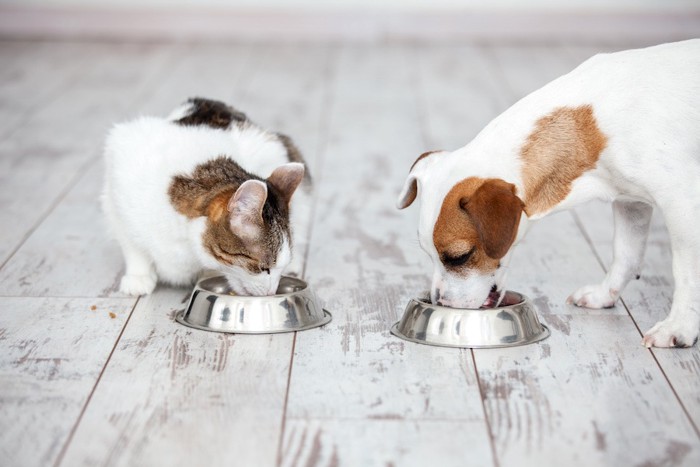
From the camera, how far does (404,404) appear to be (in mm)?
2289

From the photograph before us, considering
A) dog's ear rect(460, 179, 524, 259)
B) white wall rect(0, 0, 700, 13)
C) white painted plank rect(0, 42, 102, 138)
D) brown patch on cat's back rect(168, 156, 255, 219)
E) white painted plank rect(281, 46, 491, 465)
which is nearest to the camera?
white painted plank rect(281, 46, 491, 465)

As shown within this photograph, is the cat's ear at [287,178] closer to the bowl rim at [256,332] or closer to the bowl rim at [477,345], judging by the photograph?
the bowl rim at [256,332]

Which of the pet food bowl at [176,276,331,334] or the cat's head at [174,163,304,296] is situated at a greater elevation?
the cat's head at [174,163,304,296]

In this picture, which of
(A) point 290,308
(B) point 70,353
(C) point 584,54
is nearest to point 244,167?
(A) point 290,308

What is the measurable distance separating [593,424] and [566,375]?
27 centimetres

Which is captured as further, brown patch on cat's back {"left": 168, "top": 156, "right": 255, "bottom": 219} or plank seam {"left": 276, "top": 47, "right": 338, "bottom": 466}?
brown patch on cat's back {"left": 168, "top": 156, "right": 255, "bottom": 219}

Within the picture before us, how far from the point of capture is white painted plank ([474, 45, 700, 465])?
2074 mm

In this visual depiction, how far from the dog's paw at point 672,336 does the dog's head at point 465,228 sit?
0.42 meters

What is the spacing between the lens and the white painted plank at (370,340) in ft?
7.09

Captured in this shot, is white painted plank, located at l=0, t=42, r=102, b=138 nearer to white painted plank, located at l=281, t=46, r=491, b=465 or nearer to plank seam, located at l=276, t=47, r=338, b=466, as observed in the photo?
plank seam, located at l=276, t=47, r=338, b=466

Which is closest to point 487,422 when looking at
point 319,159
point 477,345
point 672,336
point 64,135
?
point 477,345

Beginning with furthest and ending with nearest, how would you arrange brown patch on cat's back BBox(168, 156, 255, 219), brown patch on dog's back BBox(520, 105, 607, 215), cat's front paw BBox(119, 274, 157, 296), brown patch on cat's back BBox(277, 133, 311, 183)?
brown patch on cat's back BBox(277, 133, 311, 183) < cat's front paw BBox(119, 274, 157, 296) < brown patch on cat's back BBox(168, 156, 255, 219) < brown patch on dog's back BBox(520, 105, 607, 215)

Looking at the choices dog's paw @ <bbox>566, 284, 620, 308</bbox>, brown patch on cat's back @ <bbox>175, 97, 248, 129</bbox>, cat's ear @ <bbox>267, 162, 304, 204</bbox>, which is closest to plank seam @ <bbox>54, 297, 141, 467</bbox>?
cat's ear @ <bbox>267, 162, 304, 204</bbox>

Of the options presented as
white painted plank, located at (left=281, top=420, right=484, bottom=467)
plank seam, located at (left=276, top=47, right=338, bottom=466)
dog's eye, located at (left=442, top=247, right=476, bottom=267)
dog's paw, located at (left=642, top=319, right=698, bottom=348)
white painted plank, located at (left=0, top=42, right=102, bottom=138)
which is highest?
dog's eye, located at (left=442, top=247, right=476, bottom=267)
